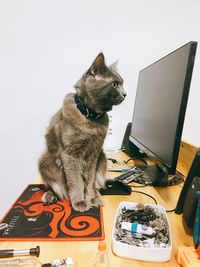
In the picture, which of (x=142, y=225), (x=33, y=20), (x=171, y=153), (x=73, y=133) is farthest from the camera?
(x=33, y=20)

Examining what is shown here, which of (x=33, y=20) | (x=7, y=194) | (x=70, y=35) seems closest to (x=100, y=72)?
(x=70, y=35)

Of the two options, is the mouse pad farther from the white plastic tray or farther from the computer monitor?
the computer monitor

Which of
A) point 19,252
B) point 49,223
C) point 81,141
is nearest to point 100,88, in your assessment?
point 81,141

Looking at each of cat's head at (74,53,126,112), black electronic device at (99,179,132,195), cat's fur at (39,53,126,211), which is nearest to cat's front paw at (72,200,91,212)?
cat's fur at (39,53,126,211)

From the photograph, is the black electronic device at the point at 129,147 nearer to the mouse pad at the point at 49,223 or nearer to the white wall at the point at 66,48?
the white wall at the point at 66,48

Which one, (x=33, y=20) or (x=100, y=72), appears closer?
(x=100, y=72)

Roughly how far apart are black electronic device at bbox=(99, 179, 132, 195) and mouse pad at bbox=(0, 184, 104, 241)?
151 mm

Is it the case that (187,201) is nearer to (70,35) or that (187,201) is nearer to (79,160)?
(79,160)

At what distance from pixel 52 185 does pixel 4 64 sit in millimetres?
1104

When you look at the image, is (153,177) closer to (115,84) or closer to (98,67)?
(115,84)

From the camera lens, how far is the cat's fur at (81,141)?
997 millimetres

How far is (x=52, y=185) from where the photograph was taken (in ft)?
3.51

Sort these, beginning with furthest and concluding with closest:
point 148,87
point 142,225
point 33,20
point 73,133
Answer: point 33,20, point 148,87, point 73,133, point 142,225

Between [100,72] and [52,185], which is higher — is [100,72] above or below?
above
